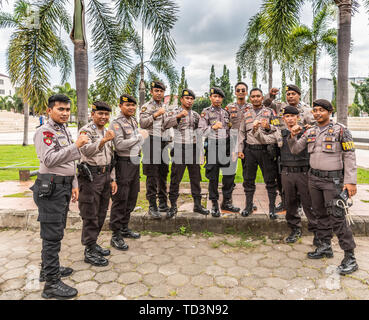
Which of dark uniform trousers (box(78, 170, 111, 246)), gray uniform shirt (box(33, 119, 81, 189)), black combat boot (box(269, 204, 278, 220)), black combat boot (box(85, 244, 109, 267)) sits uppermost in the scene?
gray uniform shirt (box(33, 119, 81, 189))

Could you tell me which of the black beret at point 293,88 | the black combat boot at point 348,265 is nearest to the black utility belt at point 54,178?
the black combat boot at point 348,265

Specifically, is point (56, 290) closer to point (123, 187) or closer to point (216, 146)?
point (123, 187)

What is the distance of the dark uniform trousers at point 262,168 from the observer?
406 centimetres

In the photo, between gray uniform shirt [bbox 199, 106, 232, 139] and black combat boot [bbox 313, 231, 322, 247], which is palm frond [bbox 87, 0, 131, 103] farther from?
black combat boot [bbox 313, 231, 322, 247]

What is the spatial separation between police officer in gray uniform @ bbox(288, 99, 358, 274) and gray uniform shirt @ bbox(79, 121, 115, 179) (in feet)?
7.36

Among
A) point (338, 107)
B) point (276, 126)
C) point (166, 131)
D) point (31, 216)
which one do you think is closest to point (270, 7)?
point (338, 107)

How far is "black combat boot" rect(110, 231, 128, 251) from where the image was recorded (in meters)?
3.47

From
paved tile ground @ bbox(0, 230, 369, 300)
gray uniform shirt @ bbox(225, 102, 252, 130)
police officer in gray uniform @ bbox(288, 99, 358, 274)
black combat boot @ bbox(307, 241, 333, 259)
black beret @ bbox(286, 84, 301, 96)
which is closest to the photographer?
paved tile ground @ bbox(0, 230, 369, 300)

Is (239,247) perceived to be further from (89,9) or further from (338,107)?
(89,9)

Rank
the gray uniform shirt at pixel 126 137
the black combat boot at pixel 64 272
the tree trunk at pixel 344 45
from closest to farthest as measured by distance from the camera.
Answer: the black combat boot at pixel 64 272, the gray uniform shirt at pixel 126 137, the tree trunk at pixel 344 45

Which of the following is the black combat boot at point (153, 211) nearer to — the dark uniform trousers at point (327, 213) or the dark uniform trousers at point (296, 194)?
the dark uniform trousers at point (296, 194)

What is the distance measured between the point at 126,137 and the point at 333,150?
7.97ft

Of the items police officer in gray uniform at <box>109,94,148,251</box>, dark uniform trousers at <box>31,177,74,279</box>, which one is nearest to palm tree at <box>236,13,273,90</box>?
police officer in gray uniform at <box>109,94,148,251</box>

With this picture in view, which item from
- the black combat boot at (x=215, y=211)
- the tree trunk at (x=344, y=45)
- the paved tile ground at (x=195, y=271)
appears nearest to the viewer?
the paved tile ground at (x=195, y=271)
